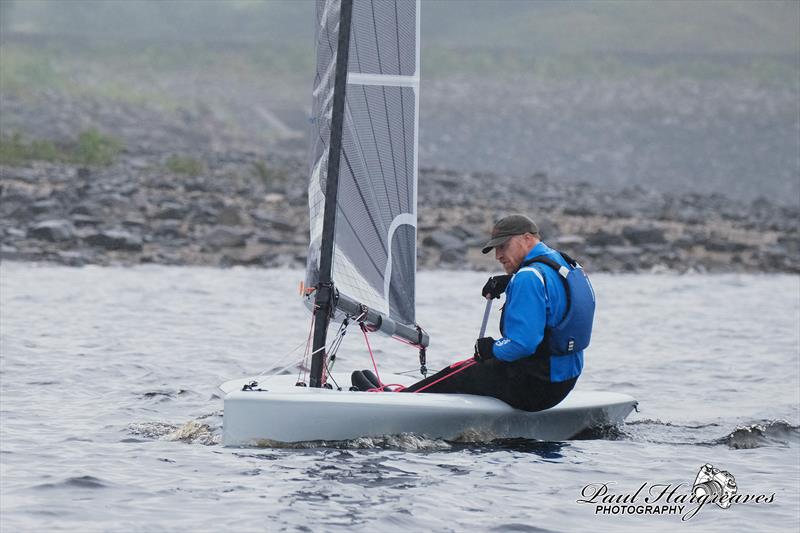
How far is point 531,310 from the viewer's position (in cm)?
824

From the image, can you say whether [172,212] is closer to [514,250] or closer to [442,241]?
[442,241]

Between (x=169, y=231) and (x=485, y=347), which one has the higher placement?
(x=485, y=347)

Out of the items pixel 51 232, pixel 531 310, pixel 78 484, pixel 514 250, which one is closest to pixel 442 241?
pixel 51 232

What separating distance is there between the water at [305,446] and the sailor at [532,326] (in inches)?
16.7

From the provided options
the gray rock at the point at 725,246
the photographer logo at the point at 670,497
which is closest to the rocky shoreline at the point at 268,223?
the gray rock at the point at 725,246

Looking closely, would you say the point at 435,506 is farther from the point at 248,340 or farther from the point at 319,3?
the point at 248,340

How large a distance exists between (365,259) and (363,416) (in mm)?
1266

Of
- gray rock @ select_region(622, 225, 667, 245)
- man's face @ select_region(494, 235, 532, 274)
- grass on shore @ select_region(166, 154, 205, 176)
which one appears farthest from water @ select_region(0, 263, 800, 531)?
grass on shore @ select_region(166, 154, 205, 176)

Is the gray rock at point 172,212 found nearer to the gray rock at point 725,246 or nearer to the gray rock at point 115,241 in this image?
the gray rock at point 115,241

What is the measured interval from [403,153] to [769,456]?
131 inches

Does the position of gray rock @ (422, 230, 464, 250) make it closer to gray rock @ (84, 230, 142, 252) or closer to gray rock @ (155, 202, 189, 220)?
gray rock @ (155, 202, 189, 220)

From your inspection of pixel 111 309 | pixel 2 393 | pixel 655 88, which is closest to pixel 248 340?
pixel 111 309

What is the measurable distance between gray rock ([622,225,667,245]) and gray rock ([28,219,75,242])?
34.8 ft

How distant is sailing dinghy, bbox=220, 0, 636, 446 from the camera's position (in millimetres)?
8305
